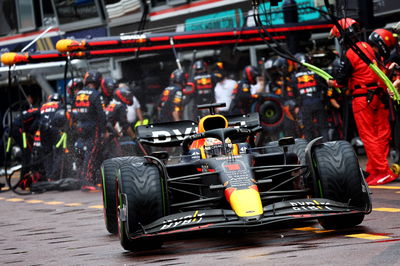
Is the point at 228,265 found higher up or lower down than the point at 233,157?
lower down

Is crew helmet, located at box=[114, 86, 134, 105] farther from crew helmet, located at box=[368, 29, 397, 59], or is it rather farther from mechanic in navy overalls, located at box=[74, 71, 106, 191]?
crew helmet, located at box=[368, 29, 397, 59]

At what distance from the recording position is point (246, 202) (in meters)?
7.72

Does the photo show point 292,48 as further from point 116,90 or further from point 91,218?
point 91,218

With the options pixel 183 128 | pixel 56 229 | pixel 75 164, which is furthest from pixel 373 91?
pixel 75 164

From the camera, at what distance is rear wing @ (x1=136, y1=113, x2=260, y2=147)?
995cm

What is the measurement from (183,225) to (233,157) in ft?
3.56

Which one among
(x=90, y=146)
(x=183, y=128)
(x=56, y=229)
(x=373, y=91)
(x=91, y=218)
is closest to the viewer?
(x=183, y=128)

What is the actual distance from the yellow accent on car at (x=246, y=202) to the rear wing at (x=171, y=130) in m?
2.22

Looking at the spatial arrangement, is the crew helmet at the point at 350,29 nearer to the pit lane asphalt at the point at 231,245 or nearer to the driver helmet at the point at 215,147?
the pit lane asphalt at the point at 231,245

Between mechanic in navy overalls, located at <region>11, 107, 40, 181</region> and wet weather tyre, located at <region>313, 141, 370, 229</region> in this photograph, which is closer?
wet weather tyre, located at <region>313, 141, 370, 229</region>

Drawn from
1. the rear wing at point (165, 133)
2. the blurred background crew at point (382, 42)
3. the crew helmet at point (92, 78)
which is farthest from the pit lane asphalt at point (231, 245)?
the crew helmet at point (92, 78)

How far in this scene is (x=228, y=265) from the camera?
6809mm

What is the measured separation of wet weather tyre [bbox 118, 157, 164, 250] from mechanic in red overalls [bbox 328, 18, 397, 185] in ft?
17.9

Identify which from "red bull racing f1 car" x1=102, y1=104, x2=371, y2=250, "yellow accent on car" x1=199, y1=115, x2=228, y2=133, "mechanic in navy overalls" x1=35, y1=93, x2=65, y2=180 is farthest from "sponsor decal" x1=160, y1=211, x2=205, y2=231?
"mechanic in navy overalls" x1=35, y1=93, x2=65, y2=180
